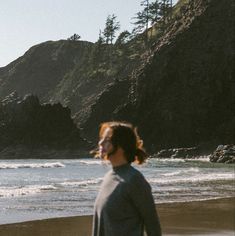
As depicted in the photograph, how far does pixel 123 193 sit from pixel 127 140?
0.36 metres

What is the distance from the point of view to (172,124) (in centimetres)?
8275

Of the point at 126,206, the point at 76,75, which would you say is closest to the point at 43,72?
the point at 76,75

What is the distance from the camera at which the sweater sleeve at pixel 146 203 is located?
348 cm

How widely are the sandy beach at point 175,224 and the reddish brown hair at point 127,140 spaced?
8721mm

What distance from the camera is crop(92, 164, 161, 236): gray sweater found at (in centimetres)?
350

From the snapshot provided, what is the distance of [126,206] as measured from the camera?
140 inches

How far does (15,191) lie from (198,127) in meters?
60.0

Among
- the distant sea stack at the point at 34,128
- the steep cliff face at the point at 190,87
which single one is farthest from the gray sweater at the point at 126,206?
the distant sea stack at the point at 34,128

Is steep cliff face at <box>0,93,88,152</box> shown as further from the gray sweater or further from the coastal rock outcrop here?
the gray sweater

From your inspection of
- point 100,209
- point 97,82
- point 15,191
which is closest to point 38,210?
point 15,191

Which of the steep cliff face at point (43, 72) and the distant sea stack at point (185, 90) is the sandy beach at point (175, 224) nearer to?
the distant sea stack at point (185, 90)

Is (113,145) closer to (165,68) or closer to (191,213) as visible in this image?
(191,213)

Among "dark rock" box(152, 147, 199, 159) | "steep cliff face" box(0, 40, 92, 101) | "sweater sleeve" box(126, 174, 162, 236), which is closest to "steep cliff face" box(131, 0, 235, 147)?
"dark rock" box(152, 147, 199, 159)

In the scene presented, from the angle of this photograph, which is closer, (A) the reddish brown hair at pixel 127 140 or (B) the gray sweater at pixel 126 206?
(B) the gray sweater at pixel 126 206
